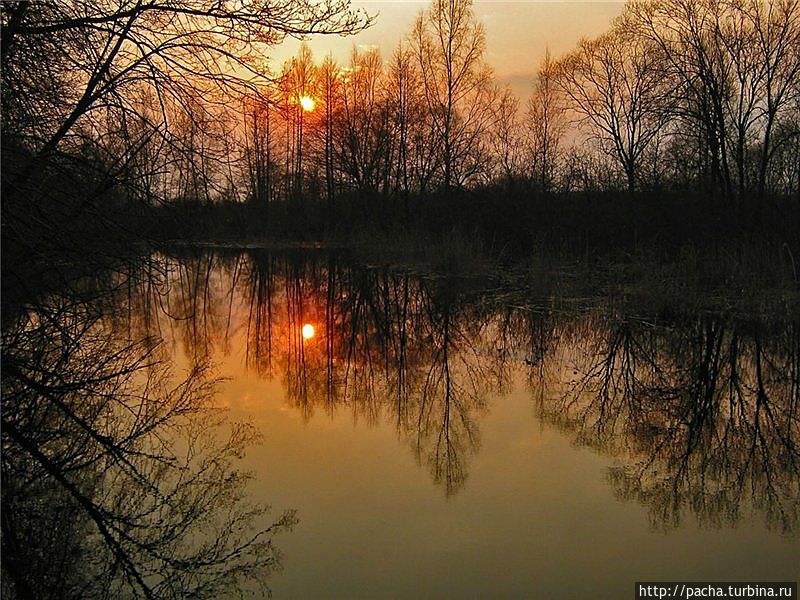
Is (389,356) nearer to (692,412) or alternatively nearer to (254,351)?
(254,351)

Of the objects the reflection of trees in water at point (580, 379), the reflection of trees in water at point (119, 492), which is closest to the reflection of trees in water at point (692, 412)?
the reflection of trees in water at point (580, 379)

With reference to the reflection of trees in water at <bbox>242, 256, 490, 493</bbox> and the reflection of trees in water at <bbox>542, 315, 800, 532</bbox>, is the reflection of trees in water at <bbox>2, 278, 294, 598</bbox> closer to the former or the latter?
the reflection of trees in water at <bbox>242, 256, 490, 493</bbox>

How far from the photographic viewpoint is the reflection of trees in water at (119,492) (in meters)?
3.69

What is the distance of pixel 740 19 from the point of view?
2116cm

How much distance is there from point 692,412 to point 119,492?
16.6 ft

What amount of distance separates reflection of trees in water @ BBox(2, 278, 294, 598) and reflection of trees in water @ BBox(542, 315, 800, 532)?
8.84ft

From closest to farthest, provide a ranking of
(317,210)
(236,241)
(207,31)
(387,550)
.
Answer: (387,550)
(207,31)
(317,210)
(236,241)

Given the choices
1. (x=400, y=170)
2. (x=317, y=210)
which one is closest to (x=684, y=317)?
(x=400, y=170)

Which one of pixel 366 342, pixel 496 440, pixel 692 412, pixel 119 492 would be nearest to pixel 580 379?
pixel 692 412

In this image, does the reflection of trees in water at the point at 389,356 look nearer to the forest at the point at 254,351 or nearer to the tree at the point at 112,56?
the forest at the point at 254,351

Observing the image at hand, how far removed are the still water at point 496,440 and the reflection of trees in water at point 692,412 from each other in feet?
0.09

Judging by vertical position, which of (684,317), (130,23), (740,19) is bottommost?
(684,317)

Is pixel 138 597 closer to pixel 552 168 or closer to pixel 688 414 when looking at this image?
pixel 688 414

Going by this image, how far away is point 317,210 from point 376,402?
33.1 m
